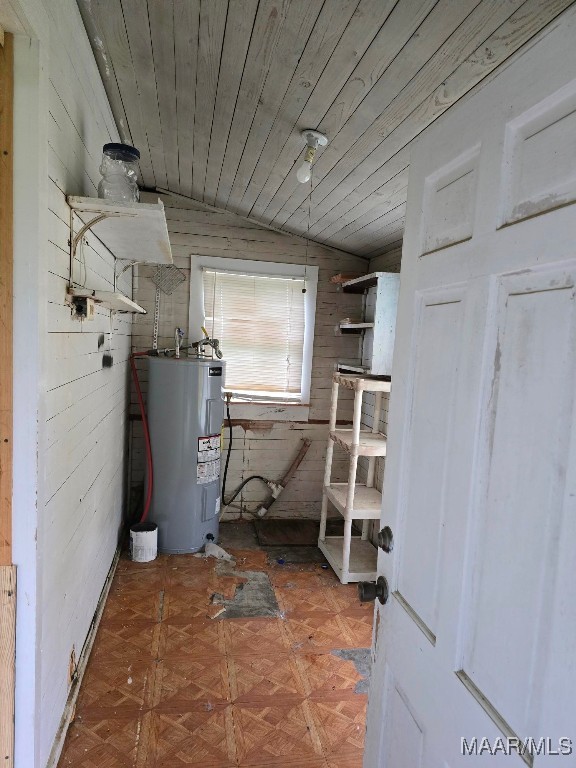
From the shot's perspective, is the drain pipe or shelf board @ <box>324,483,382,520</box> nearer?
shelf board @ <box>324,483,382,520</box>

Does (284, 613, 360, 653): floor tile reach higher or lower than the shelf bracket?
lower

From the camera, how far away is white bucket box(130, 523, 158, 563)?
306 cm

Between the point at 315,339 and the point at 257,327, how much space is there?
1.67ft

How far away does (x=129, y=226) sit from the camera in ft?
5.75

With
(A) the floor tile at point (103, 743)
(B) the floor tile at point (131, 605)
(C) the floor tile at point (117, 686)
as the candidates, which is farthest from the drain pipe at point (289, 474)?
(A) the floor tile at point (103, 743)

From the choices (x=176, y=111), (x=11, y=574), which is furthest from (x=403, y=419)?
(x=176, y=111)

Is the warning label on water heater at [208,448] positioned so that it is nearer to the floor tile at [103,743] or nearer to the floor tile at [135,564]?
the floor tile at [135,564]

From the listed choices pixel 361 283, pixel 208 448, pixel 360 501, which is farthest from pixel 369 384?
pixel 208 448

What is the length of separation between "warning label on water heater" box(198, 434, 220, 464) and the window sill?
0.48 meters

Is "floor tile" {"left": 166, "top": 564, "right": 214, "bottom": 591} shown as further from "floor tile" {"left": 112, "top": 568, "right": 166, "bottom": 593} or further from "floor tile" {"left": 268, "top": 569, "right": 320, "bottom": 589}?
"floor tile" {"left": 268, "top": 569, "right": 320, "bottom": 589}

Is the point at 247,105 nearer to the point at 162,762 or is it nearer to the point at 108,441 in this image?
the point at 108,441

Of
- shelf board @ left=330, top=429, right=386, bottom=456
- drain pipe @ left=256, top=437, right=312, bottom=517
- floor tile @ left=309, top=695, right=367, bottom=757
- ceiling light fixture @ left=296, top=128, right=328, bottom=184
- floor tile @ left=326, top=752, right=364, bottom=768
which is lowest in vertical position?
floor tile @ left=309, top=695, right=367, bottom=757

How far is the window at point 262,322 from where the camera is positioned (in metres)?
3.71

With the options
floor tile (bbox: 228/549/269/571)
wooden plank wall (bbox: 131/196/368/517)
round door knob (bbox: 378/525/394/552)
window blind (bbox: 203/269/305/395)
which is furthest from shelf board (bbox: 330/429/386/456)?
round door knob (bbox: 378/525/394/552)
